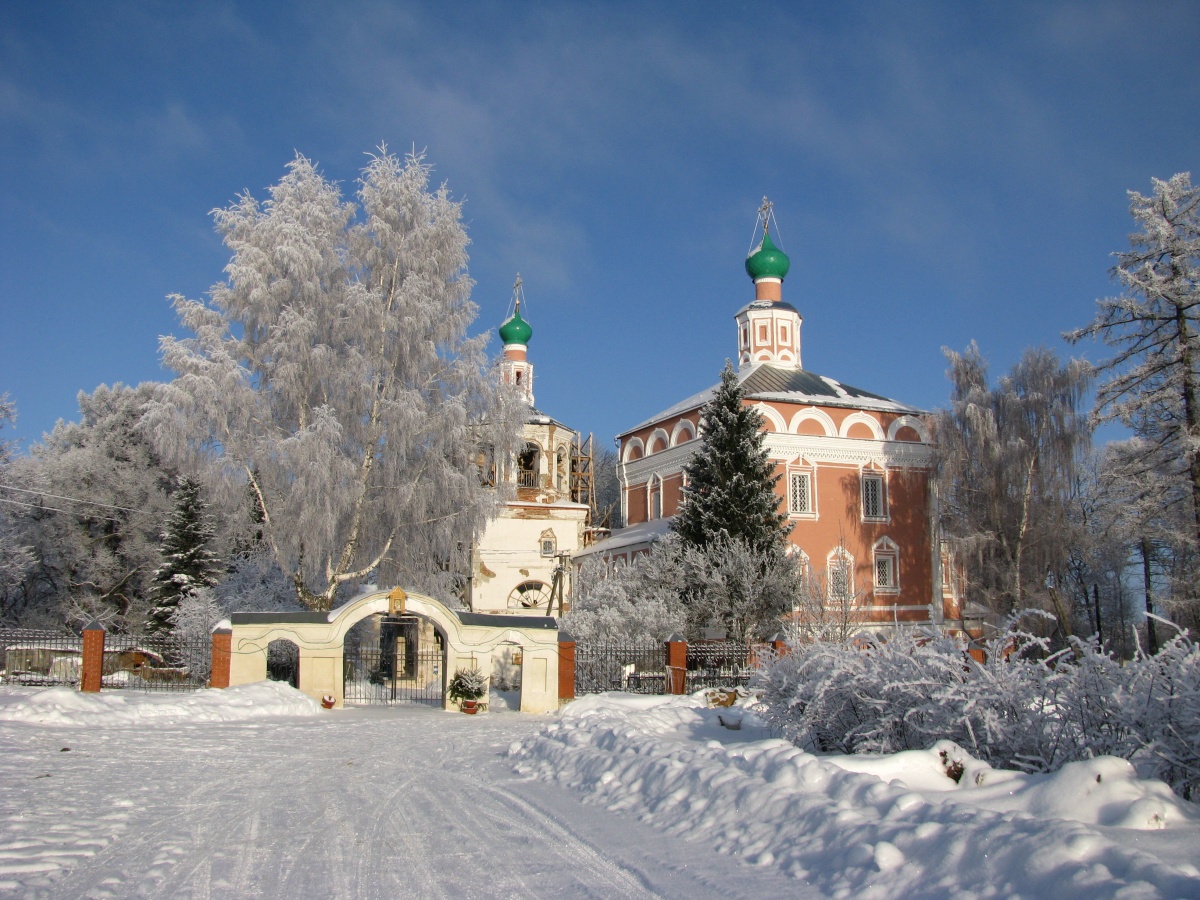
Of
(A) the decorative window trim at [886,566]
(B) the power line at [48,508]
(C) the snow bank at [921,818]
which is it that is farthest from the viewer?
(A) the decorative window trim at [886,566]

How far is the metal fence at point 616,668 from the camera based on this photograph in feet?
62.0

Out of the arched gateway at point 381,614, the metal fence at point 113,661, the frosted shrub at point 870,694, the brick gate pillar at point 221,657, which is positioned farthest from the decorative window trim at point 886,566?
the frosted shrub at point 870,694

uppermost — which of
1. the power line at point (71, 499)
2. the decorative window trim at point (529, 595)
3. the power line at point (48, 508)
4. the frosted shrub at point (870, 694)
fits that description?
the power line at point (71, 499)

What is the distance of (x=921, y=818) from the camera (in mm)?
5168

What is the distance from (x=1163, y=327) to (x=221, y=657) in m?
18.3

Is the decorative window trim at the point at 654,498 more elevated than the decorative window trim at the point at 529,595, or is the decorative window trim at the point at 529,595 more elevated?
the decorative window trim at the point at 654,498

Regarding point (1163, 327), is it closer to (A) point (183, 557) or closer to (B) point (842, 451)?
(B) point (842, 451)

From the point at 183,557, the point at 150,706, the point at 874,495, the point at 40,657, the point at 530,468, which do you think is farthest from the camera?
the point at 530,468

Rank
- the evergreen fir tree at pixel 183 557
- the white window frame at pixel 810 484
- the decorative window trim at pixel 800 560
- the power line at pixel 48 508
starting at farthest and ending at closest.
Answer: the white window frame at pixel 810 484 → the power line at pixel 48 508 → the evergreen fir tree at pixel 183 557 → the decorative window trim at pixel 800 560

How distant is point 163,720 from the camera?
13656 millimetres

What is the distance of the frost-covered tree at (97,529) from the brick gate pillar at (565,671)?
18180mm

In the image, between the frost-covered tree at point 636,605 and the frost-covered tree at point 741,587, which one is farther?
the frost-covered tree at point 741,587

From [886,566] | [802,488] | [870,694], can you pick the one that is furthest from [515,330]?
[870,694]

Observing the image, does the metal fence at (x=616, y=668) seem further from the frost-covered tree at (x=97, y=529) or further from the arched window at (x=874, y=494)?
the frost-covered tree at (x=97, y=529)
